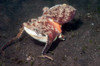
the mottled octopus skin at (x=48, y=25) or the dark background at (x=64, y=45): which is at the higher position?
the mottled octopus skin at (x=48, y=25)

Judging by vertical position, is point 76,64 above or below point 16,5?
below

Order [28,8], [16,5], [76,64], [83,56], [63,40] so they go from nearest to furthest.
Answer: [76,64], [83,56], [63,40], [28,8], [16,5]

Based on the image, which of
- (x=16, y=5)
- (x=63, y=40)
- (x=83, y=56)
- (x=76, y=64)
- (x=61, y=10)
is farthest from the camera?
(x=16, y=5)

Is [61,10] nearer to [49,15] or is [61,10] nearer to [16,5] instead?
[49,15]

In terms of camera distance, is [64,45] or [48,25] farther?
[64,45]

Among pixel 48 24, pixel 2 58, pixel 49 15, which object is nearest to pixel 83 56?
pixel 48 24

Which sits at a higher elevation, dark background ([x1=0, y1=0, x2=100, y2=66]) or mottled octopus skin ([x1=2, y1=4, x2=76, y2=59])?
mottled octopus skin ([x1=2, y1=4, x2=76, y2=59])

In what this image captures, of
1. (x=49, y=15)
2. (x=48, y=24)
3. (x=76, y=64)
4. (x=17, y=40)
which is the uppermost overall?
(x=49, y=15)

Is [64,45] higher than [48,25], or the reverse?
[48,25]
